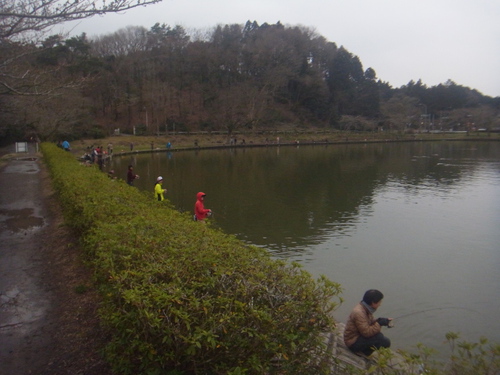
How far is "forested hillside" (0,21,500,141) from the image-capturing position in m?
57.5

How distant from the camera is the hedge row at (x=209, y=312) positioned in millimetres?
3072

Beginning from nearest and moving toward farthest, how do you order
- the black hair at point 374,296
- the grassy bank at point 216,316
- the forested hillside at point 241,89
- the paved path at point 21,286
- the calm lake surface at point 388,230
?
1. the grassy bank at point 216,316
2. the paved path at point 21,286
3. the black hair at point 374,296
4. the calm lake surface at point 388,230
5. the forested hillside at point 241,89

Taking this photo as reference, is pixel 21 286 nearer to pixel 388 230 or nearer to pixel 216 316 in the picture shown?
pixel 216 316

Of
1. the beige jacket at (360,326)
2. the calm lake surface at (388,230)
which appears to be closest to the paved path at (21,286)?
the beige jacket at (360,326)

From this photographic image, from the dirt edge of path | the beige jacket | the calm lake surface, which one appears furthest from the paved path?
the calm lake surface

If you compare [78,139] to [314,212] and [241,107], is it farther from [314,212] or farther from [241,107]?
[314,212]

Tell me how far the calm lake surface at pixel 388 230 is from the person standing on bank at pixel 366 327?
185 centimetres

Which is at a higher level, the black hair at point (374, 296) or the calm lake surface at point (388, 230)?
the black hair at point (374, 296)

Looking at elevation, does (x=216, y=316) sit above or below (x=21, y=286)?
above

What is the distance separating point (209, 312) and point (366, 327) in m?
2.82

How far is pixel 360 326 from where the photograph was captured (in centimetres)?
521

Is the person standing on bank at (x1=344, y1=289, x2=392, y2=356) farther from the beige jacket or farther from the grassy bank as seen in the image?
the grassy bank

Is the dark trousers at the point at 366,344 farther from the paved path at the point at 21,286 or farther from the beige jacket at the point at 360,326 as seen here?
the paved path at the point at 21,286

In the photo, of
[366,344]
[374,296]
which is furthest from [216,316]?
[366,344]
